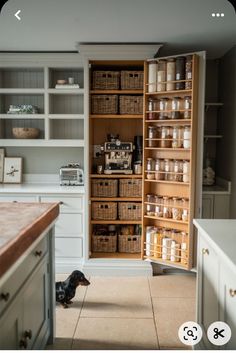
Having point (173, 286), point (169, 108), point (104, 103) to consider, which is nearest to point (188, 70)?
point (169, 108)

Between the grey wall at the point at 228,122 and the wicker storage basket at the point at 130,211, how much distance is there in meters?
0.84

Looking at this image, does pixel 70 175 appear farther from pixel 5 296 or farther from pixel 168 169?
pixel 5 296

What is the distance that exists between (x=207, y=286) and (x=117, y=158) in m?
1.86

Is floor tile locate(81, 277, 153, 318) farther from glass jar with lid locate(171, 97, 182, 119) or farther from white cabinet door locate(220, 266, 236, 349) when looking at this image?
glass jar with lid locate(171, 97, 182, 119)

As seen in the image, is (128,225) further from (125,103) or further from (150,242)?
(125,103)

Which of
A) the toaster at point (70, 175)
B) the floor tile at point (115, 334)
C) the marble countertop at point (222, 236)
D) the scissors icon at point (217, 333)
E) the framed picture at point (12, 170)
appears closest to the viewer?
the scissors icon at point (217, 333)

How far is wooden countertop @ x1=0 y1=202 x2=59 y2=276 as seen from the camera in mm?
1277

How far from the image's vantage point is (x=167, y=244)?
3.18m

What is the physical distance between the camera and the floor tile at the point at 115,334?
2104 mm

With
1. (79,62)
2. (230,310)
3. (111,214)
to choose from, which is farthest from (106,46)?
(230,310)

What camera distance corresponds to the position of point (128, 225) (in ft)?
11.5

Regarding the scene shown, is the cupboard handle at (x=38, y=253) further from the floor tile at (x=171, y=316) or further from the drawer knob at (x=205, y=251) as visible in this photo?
the floor tile at (x=171, y=316)

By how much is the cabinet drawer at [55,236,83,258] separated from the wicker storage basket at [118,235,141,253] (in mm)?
393

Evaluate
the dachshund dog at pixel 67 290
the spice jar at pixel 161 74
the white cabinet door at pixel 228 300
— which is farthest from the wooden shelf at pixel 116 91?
the white cabinet door at pixel 228 300
